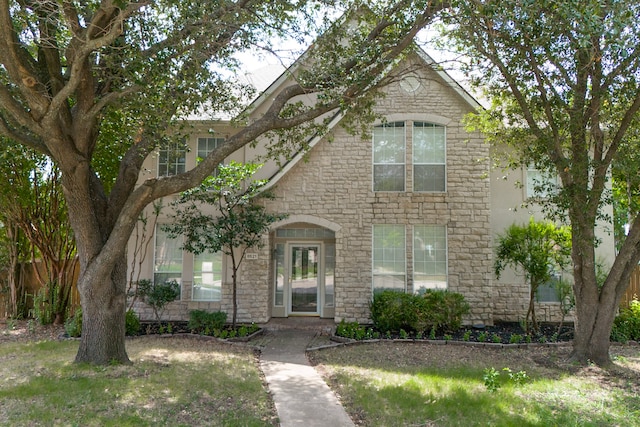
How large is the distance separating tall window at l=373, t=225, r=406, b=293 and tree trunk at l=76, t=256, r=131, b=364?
7.14 metres

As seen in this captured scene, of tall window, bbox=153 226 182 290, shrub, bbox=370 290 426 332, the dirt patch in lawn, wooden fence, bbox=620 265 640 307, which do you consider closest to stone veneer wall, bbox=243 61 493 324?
shrub, bbox=370 290 426 332

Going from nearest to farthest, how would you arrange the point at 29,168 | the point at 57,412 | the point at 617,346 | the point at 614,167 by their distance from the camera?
1. the point at 57,412
2. the point at 614,167
3. the point at 617,346
4. the point at 29,168

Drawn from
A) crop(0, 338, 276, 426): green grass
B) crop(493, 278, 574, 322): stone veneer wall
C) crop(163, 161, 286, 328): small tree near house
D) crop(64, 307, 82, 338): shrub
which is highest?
crop(163, 161, 286, 328): small tree near house

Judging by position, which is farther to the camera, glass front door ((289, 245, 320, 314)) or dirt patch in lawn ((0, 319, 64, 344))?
glass front door ((289, 245, 320, 314))

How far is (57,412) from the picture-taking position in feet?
17.9

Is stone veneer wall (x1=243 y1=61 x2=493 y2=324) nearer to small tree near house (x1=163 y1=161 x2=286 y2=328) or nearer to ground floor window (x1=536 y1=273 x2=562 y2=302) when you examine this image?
small tree near house (x1=163 y1=161 x2=286 y2=328)

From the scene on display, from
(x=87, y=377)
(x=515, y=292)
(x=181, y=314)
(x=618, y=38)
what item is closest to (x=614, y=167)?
(x=618, y=38)

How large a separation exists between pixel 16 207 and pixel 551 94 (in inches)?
532

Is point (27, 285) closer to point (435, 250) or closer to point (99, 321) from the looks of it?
point (99, 321)

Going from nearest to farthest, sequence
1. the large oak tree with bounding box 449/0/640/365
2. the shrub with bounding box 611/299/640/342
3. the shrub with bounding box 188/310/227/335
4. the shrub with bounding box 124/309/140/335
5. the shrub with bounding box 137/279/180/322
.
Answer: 1. the large oak tree with bounding box 449/0/640/365
2. the shrub with bounding box 611/299/640/342
3. the shrub with bounding box 124/309/140/335
4. the shrub with bounding box 188/310/227/335
5. the shrub with bounding box 137/279/180/322

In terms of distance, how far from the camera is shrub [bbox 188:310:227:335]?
455 inches

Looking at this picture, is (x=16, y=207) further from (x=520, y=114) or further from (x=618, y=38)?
(x=618, y=38)

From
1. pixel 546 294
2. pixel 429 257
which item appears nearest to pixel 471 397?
pixel 429 257

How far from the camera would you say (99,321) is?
755 centimetres
